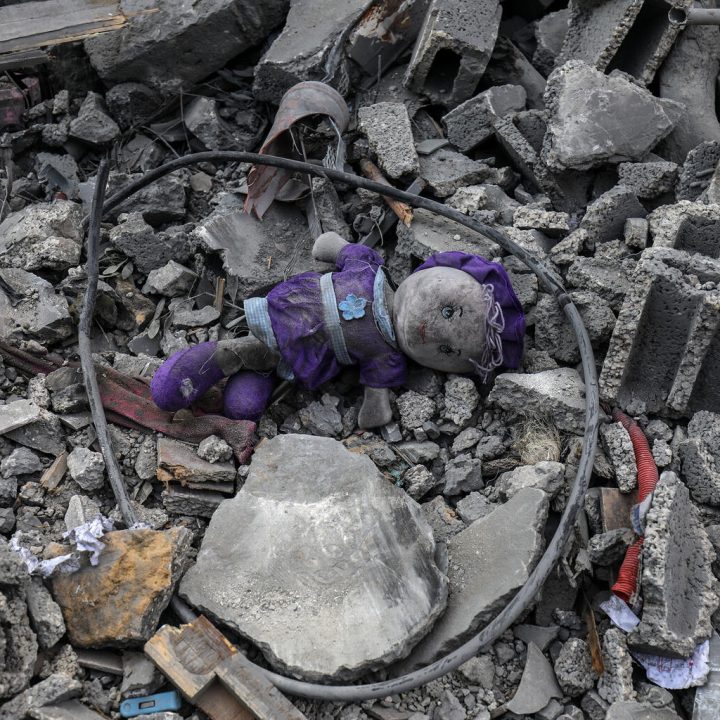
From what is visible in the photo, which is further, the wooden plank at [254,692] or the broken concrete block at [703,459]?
the broken concrete block at [703,459]

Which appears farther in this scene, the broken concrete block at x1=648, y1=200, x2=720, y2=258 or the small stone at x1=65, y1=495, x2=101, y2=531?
the broken concrete block at x1=648, y1=200, x2=720, y2=258

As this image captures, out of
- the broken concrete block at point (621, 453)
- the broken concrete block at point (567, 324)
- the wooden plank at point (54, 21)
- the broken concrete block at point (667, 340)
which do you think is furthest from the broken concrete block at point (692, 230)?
the wooden plank at point (54, 21)

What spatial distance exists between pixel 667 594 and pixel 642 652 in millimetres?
277

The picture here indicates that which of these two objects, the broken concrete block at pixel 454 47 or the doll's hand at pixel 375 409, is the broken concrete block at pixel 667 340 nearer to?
the doll's hand at pixel 375 409

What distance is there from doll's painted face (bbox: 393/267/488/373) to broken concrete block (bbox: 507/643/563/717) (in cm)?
137

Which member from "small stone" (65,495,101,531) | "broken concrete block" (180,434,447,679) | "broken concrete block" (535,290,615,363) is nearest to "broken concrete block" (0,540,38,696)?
"small stone" (65,495,101,531)

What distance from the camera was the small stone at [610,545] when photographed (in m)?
3.32

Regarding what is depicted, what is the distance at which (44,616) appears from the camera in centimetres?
309

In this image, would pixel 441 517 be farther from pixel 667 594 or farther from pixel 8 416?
pixel 8 416

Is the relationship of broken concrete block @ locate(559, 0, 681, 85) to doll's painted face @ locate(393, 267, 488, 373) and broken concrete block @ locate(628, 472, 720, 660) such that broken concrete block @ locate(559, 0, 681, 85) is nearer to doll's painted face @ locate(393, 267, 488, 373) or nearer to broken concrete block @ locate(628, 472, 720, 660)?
doll's painted face @ locate(393, 267, 488, 373)

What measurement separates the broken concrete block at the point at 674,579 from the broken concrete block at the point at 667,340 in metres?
0.57

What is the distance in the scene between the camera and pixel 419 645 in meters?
3.18

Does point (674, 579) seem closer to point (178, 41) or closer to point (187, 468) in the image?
point (187, 468)

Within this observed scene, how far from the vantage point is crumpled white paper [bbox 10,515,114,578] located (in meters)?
3.19
